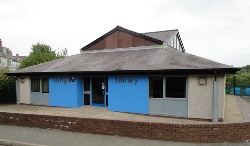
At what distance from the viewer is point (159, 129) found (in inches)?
213

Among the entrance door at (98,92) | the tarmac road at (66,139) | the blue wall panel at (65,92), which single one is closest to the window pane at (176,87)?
the tarmac road at (66,139)

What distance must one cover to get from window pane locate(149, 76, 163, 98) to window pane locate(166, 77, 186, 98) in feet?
1.13

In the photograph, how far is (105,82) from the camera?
421 inches

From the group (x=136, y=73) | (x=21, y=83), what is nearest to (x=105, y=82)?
(x=136, y=73)

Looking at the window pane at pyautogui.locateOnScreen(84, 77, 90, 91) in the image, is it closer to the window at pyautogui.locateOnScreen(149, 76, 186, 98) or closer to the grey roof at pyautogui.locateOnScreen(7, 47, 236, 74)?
the grey roof at pyautogui.locateOnScreen(7, 47, 236, 74)

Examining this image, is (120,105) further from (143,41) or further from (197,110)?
(143,41)

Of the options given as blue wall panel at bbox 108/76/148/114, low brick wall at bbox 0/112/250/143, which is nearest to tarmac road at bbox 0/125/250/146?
low brick wall at bbox 0/112/250/143

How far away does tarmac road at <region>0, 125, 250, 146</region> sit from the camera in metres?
5.32

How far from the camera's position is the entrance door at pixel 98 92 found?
10.9 metres

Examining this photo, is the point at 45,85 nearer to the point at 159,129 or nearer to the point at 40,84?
the point at 40,84

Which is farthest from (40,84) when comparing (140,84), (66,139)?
(66,139)

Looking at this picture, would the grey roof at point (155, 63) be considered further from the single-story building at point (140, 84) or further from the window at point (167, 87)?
the window at point (167, 87)

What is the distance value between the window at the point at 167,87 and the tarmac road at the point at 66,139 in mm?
3567

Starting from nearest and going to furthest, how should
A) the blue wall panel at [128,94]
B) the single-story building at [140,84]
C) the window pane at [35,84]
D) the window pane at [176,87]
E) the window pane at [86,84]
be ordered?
the single-story building at [140,84], the window pane at [176,87], the blue wall panel at [128,94], the window pane at [86,84], the window pane at [35,84]
